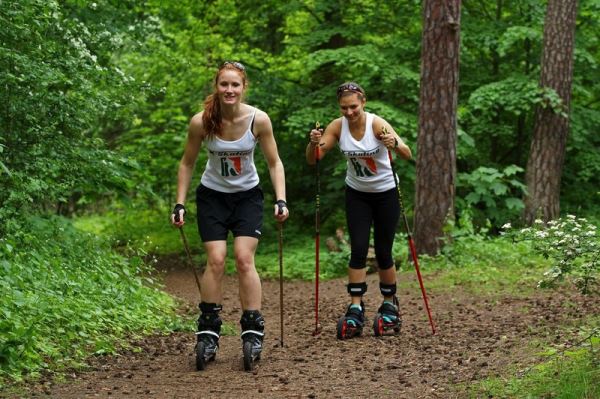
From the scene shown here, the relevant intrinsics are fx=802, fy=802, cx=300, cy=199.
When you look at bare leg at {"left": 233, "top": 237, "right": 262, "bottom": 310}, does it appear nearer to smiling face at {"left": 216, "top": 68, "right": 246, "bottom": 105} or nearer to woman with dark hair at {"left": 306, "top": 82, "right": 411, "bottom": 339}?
smiling face at {"left": 216, "top": 68, "right": 246, "bottom": 105}

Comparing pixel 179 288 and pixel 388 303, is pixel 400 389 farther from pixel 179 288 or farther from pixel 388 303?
pixel 179 288

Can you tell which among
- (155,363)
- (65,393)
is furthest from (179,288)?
(65,393)

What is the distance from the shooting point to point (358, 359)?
20.6ft

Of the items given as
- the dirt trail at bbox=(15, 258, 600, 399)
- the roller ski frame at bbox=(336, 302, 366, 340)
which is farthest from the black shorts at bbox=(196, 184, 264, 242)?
the roller ski frame at bbox=(336, 302, 366, 340)

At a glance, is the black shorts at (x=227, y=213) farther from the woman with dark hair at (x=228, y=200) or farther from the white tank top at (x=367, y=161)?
the white tank top at (x=367, y=161)

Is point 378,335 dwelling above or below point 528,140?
below

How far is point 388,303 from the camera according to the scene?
7.34 meters

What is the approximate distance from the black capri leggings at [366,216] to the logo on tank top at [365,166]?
206 millimetres

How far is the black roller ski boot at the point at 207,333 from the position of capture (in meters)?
5.93

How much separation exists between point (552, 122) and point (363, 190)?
26.2 feet

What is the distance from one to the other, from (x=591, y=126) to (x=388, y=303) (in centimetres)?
970

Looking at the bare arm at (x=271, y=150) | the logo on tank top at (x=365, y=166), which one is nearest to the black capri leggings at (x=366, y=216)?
the logo on tank top at (x=365, y=166)

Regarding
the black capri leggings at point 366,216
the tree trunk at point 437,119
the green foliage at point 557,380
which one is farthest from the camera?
the tree trunk at point 437,119

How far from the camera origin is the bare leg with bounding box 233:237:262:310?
6098 mm
